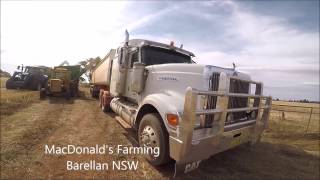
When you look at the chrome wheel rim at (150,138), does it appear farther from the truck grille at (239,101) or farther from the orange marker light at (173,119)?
the truck grille at (239,101)

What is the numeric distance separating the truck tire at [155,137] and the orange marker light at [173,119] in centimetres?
35

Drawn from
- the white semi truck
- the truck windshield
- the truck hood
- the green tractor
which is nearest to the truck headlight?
the white semi truck

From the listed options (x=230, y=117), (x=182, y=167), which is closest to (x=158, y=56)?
(x=230, y=117)

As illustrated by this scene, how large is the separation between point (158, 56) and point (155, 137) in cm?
297

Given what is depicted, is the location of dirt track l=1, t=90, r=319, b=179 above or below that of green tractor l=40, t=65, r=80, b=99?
below

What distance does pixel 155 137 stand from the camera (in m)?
5.07

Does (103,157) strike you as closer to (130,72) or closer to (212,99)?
(212,99)

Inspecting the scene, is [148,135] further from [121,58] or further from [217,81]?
[121,58]

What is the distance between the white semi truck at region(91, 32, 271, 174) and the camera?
4137 mm

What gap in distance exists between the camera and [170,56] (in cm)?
767

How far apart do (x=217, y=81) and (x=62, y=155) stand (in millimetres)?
3586

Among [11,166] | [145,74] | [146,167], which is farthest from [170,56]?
[11,166]

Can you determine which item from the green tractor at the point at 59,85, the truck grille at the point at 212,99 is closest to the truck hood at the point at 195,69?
the truck grille at the point at 212,99

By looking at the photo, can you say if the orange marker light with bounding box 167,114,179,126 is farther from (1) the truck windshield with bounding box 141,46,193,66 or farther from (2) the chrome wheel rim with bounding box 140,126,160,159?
(1) the truck windshield with bounding box 141,46,193,66
